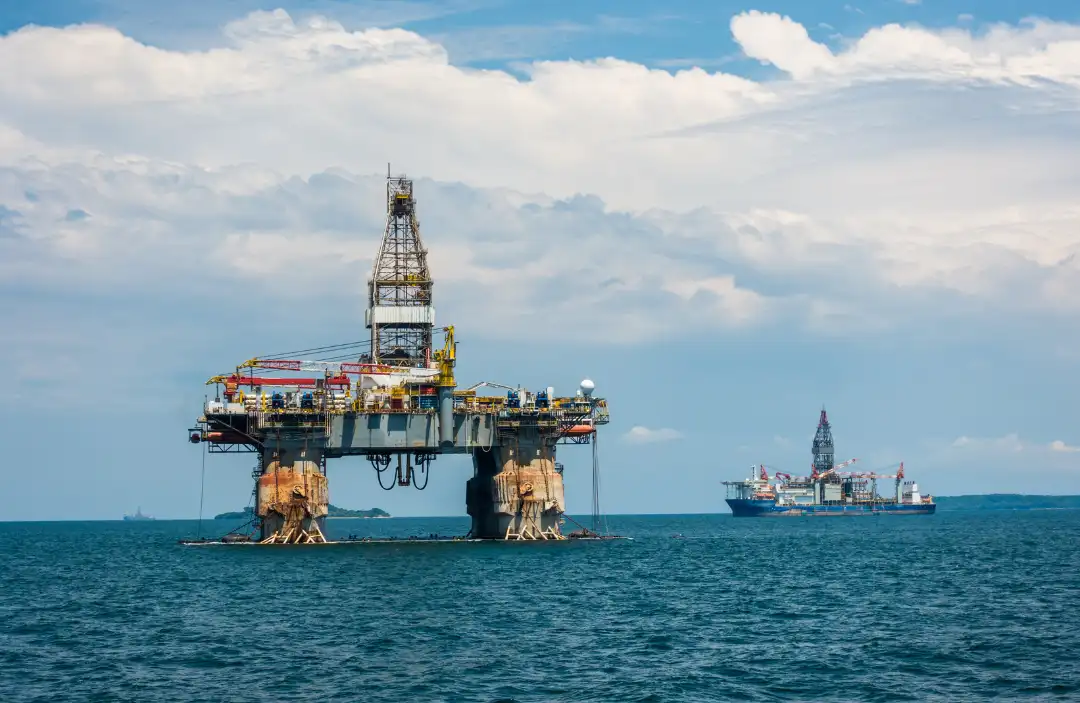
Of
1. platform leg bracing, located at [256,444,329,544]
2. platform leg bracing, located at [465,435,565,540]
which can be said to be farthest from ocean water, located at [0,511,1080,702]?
platform leg bracing, located at [465,435,565,540]

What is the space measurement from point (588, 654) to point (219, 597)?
25.0 m

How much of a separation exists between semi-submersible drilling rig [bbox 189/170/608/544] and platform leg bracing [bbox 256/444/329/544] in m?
0.07

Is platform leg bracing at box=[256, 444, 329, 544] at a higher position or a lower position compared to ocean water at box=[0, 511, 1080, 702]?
higher

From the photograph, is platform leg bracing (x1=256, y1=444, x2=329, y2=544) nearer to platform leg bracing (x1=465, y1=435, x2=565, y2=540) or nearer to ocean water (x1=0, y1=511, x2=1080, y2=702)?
ocean water (x1=0, y1=511, x2=1080, y2=702)

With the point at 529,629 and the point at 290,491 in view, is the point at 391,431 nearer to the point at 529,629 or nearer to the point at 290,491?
the point at 290,491

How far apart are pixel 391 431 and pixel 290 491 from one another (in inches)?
315

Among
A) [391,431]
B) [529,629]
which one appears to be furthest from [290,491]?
[529,629]

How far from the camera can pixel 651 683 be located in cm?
4234

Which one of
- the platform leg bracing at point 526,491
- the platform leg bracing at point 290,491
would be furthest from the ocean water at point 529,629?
the platform leg bracing at point 526,491

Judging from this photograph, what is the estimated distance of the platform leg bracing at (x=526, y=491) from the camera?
95.2 m

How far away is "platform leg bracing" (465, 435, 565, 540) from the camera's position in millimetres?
95188

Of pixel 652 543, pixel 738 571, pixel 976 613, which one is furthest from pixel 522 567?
pixel 652 543

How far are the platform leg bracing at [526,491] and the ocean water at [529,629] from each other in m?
3.68

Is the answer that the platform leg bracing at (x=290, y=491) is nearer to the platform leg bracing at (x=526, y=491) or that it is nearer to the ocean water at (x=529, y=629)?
the ocean water at (x=529, y=629)
